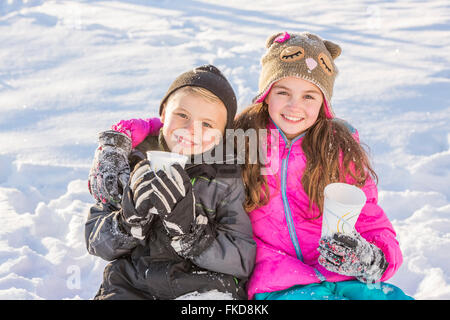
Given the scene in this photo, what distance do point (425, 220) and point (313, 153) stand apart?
5.20ft

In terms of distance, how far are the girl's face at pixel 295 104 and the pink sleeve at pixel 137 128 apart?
70cm

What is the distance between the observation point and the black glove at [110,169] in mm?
1976

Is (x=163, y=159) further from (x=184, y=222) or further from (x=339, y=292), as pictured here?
(x=339, y=292)

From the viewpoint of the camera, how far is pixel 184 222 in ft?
5.61

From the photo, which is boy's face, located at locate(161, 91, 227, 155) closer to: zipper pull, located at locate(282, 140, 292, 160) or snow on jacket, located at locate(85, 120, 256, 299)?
snow on jacket, located at locate(85, 120, 256, 299)

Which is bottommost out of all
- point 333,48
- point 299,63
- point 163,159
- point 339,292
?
point 339,292

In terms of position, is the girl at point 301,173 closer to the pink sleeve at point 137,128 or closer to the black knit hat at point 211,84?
the black knit hat at point 211,84

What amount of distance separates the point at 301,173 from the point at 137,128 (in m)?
0.94

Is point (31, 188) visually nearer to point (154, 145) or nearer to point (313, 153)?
point (154, 145)

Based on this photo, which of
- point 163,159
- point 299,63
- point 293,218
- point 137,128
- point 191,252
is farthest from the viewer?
point 137,128

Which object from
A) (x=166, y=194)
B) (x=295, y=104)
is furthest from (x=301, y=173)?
(x=166, y=194)

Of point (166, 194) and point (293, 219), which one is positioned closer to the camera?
point (166, 194)

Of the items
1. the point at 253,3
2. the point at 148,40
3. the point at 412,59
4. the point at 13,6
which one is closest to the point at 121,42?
the point at 148,40

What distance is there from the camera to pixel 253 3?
9281mm
